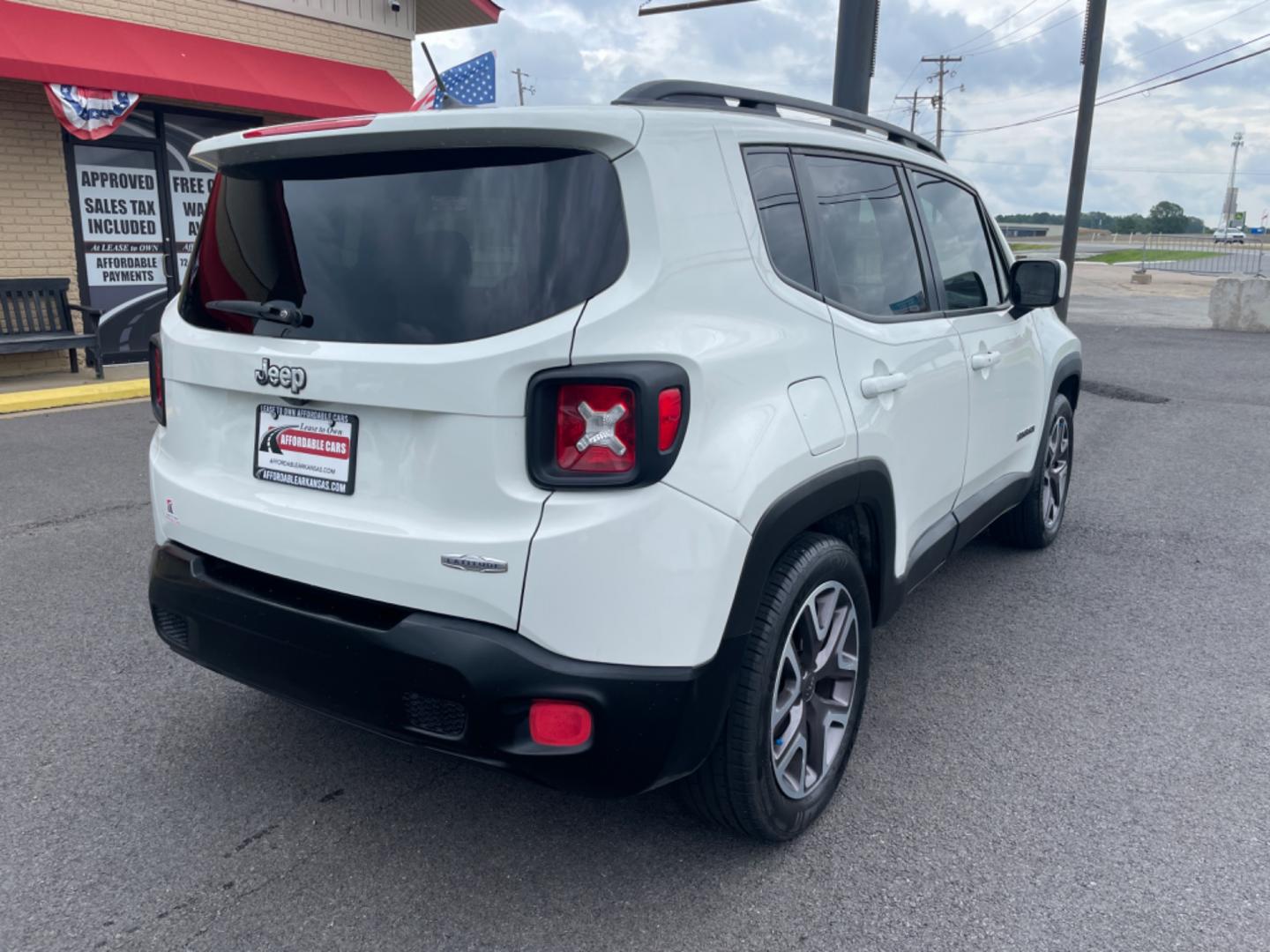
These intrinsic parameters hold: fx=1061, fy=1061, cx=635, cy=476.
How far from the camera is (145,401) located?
33.4 feet

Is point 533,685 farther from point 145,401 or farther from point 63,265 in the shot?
point 63,265

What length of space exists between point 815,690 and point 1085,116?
17.4 metres

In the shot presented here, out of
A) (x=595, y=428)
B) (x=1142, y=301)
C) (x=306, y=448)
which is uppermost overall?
(x=595, y=428)

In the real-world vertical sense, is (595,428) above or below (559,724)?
above

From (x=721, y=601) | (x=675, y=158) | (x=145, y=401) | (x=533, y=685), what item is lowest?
(x=145, y=401)

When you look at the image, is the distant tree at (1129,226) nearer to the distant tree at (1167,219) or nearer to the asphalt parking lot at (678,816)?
the distant tree at (1167,219)

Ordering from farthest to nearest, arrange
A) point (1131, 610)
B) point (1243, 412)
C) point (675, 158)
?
point (1243, 412)
point (1131, 610)
point (675, 158)

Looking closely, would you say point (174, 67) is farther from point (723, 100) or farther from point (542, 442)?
point (542, 442)

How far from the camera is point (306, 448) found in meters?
2.55

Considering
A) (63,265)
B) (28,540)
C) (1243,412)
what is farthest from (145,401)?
(1243,412)

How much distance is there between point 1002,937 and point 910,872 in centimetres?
30

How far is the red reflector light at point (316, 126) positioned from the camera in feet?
8.14

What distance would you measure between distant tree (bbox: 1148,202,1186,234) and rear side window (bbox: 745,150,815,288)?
142 meters

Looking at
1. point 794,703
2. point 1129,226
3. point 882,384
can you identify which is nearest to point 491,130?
point 882,384
